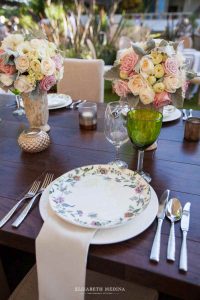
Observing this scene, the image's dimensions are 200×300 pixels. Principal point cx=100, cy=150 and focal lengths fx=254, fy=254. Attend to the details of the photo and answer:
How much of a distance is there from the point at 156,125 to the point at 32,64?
1.59 ft

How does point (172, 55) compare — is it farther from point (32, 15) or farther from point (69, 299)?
point (32, 15)

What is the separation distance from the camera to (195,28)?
5.28 metres

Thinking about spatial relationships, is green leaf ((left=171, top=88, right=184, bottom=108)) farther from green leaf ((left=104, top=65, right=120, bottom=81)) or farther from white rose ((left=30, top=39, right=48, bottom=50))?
white rose ((left=30, top=39, right=48, bottom=50))

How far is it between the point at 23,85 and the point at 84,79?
34.1 inches

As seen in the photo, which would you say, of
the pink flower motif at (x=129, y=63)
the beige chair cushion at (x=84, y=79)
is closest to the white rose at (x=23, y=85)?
the pink flower motif at (x=129, y=63)

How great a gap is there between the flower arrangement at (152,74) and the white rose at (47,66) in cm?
24

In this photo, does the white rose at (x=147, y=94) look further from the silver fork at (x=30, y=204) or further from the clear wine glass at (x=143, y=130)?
the silver fork at (x=30, y=204)

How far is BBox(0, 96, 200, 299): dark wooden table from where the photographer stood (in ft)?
1.70

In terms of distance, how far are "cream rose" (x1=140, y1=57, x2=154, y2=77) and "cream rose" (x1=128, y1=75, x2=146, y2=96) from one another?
0.02 meters

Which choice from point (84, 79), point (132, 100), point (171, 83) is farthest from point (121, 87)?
point (84, 79)

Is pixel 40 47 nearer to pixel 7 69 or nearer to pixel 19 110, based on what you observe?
pixel 7 69

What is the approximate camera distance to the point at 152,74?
2.63 ft

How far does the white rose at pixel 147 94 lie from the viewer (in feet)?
2.63

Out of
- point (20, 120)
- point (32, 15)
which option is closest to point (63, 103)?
point (20, 120)
